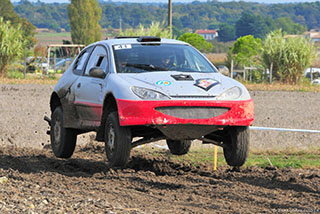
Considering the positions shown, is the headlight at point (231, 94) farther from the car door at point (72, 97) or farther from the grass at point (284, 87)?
the grass at point (284, 87)

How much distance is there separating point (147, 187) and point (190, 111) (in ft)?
3.66

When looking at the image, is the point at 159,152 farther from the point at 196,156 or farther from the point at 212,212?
the point at 212,212

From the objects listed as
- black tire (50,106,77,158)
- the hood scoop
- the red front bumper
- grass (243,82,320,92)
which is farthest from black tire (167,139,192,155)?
grass (243,82,320,92)

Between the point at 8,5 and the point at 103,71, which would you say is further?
the point at 8,5

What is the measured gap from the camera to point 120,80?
29.2ft

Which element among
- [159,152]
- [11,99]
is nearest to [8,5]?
[11,99]

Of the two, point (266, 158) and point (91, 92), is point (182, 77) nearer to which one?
point (91, 92)

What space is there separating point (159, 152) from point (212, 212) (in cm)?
671

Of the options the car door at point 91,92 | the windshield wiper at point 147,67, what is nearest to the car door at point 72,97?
the car door at point 91,92

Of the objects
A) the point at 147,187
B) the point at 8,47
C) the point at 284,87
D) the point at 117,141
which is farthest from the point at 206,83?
the point at 8,47

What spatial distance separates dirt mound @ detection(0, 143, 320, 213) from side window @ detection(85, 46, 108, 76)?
5.15 ft

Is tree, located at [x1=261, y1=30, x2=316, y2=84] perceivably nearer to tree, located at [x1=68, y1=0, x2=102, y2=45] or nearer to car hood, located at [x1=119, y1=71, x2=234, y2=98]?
car hood, located at [x1=119, y1=71, x2=234, y2=98]

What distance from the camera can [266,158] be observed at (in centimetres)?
1286

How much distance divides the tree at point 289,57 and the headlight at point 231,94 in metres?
27.6
